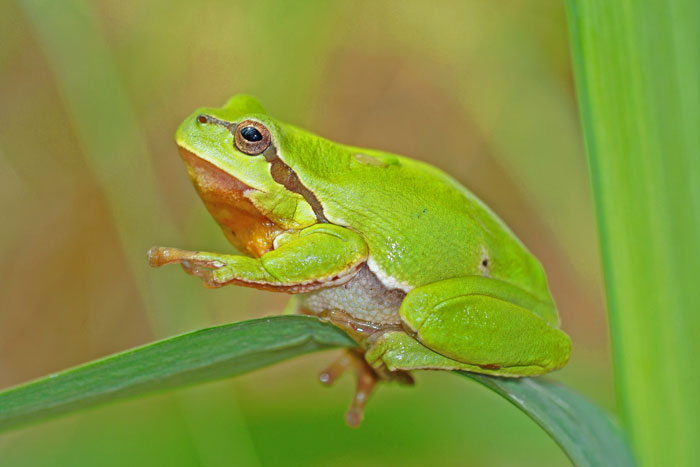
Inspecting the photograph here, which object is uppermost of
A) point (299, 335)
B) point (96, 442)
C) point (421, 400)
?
point (299, 335)

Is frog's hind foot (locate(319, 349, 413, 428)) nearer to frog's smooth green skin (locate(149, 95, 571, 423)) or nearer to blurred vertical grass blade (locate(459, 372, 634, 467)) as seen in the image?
frog's smooth green skin (locate(149, 95, 571, 423))

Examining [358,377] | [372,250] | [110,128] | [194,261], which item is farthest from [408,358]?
[110,128]

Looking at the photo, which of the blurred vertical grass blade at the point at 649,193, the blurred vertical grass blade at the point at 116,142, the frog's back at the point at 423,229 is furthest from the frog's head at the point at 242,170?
the blurred vertical grass blade at the point at 649,193

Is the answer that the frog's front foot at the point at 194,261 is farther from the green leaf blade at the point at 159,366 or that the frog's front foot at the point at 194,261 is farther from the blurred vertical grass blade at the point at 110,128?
the blurred vertical grass blade at the point at 110,128

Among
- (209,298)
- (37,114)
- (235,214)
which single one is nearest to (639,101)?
(235,214)

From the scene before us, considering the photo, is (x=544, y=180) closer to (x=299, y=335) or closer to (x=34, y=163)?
(x=299, y=335)

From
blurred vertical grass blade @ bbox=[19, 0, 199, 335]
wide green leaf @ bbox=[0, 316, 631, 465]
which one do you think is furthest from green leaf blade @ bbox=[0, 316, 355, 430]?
blurred vertical grass blade @ bbox=[19, 0, 199, 335]

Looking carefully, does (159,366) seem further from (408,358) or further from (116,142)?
(116,142)
